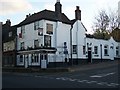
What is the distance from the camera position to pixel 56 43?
172 feet

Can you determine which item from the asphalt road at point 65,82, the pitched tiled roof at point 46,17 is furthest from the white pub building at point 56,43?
the asphalt road at point 65,82

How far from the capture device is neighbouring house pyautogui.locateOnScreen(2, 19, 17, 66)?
60.9 metres

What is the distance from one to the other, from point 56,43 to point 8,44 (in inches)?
633

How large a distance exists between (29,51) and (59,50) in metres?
5.88

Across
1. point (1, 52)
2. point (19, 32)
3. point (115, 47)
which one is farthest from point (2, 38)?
point (115, 47)

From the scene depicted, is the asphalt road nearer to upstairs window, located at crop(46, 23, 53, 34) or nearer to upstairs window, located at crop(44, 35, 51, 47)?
upstairs window, located at crop(44, 35, 51, 47)

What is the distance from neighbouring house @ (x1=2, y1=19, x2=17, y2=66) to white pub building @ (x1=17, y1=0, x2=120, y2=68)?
7.82 ft

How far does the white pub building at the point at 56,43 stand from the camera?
2018 inches

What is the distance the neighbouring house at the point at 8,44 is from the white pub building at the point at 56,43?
7.82 feet

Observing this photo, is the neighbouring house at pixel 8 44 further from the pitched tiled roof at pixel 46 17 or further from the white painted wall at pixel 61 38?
the pitched tiled roof at pixel 46 17

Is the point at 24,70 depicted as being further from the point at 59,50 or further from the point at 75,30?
the point at 75,30

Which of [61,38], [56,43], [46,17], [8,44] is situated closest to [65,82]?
[56,43]

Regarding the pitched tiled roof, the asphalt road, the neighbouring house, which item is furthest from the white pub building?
the asphalt road

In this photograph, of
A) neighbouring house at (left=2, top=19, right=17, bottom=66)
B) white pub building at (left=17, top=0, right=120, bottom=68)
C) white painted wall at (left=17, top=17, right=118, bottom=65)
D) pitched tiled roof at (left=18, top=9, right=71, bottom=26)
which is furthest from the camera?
neighbouring house at (left=2, top=19, right=17, bottom=66)
